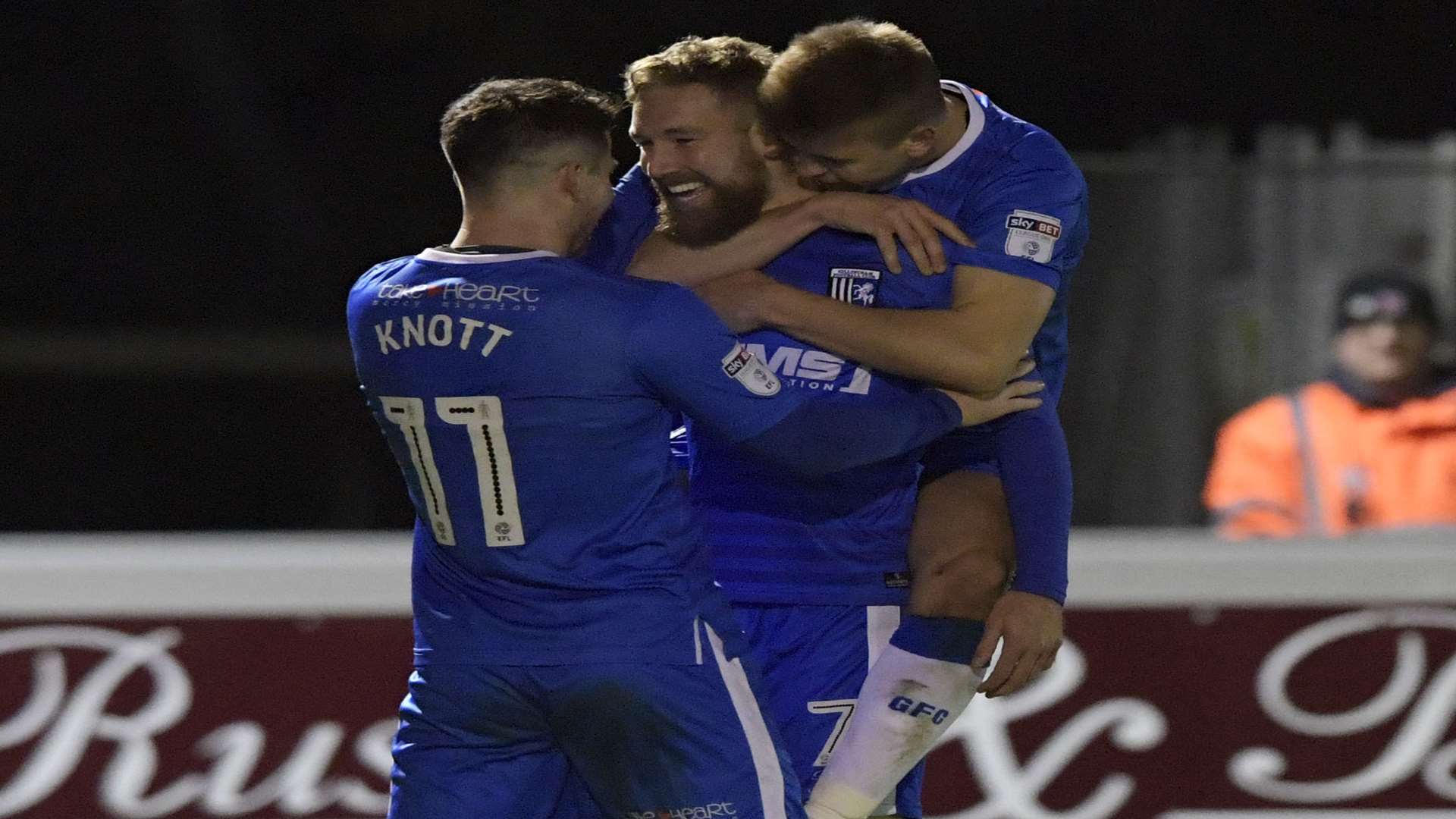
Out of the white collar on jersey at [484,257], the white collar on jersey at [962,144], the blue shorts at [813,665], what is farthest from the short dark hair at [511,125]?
the blue shorts at [813,665]

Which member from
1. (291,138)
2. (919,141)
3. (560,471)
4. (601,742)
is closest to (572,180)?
(560,471)

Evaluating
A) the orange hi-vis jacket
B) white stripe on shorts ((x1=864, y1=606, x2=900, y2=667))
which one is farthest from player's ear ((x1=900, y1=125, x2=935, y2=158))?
the orange hi-vis jacket

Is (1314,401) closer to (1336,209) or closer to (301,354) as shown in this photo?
(1336,209)

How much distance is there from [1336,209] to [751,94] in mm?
3145

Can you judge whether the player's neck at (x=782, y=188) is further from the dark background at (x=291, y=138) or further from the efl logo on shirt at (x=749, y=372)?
the dark background at (x=291, y=138)

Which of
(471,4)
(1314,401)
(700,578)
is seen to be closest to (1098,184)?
(1314,401)

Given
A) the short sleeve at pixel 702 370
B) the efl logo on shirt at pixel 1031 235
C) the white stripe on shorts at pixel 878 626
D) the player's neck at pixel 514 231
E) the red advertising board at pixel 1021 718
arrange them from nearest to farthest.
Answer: the short sleeve at pixel 702 370
the player's neck at pixel 514 231
the efl logo on shirt at pixel 1031 235
the white stripe on shorts at pixel 878 626
the red advertising board at pixel 1021 718

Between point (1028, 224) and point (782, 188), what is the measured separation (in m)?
0.38

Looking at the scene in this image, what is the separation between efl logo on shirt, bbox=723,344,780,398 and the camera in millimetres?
2697

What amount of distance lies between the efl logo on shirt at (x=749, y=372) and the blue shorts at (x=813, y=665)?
19.6 inches

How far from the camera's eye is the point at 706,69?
301cm

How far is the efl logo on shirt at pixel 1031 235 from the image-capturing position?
2906mm

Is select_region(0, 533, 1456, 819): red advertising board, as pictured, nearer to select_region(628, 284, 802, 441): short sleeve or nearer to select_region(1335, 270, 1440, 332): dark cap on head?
select_region(1335, 270, 1440, 332): dark cap on head

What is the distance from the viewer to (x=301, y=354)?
7281mm
